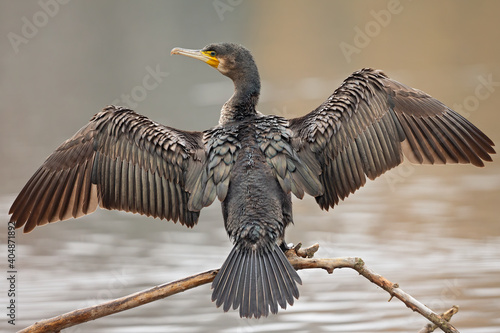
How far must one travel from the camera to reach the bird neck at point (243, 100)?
6.86 metres

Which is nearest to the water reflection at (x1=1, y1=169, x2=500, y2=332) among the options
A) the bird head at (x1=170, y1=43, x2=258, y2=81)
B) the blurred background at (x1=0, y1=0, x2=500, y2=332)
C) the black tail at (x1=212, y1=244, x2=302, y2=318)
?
the blurred background at (x1=0, y1=0, x2=500, y2=332)

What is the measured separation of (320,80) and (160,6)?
1061 centimetres

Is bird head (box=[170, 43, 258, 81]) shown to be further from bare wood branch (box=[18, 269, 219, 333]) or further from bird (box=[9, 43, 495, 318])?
bare wood branch (box=[18, 269, 219, 333])

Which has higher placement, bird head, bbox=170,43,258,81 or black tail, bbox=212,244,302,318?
bird head, bbox=170,43,258,81

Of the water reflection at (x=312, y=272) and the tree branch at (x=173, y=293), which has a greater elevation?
the water reflection at (x=312, y=272)

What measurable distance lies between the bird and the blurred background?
266 cm

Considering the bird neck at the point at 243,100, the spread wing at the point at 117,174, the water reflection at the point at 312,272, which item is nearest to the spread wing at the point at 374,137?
the bird neck at the point at 243,100

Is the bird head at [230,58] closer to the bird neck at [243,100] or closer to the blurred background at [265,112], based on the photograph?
the bird neck at [243,100]

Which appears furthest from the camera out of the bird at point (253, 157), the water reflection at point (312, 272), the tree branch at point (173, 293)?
the water reflection at point (312, 272)

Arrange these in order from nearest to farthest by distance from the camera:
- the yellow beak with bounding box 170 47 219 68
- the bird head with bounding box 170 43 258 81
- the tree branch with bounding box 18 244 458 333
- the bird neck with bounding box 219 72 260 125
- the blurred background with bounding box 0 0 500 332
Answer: the tree branch with bounding box 18 244 458 333
the bird neck with bounding box 219 72 260 125
the bird head with bounding box 170 43 258 81
the yellow beak with bounding box 170 47 219 68
the blurred background with bounding box 0 0 500 332

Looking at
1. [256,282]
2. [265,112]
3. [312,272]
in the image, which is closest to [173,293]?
[256,282]

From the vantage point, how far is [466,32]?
25.2 m

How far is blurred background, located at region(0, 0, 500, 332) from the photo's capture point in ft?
30.6

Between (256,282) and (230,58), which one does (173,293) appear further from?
(230,58)
